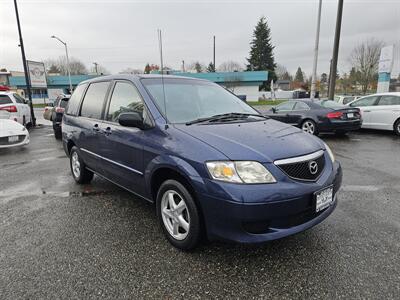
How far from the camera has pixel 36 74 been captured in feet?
61.7

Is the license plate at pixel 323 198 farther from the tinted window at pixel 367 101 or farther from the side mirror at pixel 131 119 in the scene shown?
the tinted window at pixel 367 101

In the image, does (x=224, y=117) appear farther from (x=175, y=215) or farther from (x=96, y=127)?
(x=96, y=127)

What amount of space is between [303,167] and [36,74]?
68.0ft

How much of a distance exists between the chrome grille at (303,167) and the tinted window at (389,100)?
9.17m

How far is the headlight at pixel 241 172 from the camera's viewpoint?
92.4 inches

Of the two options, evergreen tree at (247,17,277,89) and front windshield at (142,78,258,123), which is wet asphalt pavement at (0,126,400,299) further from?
evergreen tree at (247,17,277,89)

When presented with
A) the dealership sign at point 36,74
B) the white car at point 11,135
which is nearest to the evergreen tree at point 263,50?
the dealership sign at point 36,74

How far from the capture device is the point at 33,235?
128 inches

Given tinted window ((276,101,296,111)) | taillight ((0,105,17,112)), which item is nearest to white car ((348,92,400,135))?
tinted window ((276,101,296,111))

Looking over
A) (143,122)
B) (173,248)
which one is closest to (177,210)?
(173,248)

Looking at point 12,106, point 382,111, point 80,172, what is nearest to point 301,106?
point 382,111

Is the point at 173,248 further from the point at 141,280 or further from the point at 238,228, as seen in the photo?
the point at 238,228

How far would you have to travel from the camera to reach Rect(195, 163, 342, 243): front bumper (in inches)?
90.0

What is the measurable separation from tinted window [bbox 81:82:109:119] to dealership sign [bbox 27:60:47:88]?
1628 centimetres
